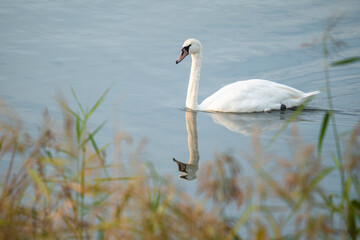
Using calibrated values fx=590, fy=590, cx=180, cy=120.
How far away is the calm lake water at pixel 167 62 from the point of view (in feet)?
26.6

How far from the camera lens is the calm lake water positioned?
8.12m

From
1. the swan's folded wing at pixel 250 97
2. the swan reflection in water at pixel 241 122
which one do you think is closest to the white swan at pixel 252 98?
the swan's folded wing at pixel 250 97

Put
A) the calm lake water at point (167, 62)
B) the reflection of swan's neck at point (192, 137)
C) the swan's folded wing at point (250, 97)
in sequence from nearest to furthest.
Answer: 1. the reflection of swan's neck at point (192, 137)
2. the calm lake water at point (167, 62)
3. the swan's folded wing at point (250, 97)

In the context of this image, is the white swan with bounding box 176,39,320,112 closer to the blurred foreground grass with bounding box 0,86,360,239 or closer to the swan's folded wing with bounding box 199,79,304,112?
the swan's folded wing with bounding box 199,79,304,112

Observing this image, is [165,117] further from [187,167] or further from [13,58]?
[13,58]

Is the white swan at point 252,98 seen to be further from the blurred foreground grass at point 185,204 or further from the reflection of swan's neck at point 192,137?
the blurred foreground grass at point 185,204

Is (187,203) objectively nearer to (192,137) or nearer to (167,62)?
(192,137)

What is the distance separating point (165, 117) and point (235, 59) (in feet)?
11.6

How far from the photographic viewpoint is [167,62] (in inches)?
464

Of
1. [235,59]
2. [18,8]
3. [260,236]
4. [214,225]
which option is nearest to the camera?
[260,236]

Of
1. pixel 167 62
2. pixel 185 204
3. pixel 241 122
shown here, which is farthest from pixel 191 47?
pixel 185 204

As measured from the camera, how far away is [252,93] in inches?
359

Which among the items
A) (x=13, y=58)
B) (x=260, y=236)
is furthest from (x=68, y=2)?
(x=260, y=236)

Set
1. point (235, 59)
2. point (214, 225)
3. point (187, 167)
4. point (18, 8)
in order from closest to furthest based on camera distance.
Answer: point (214, 225), point (187, 167), point (235, 59), point (18, 8)
